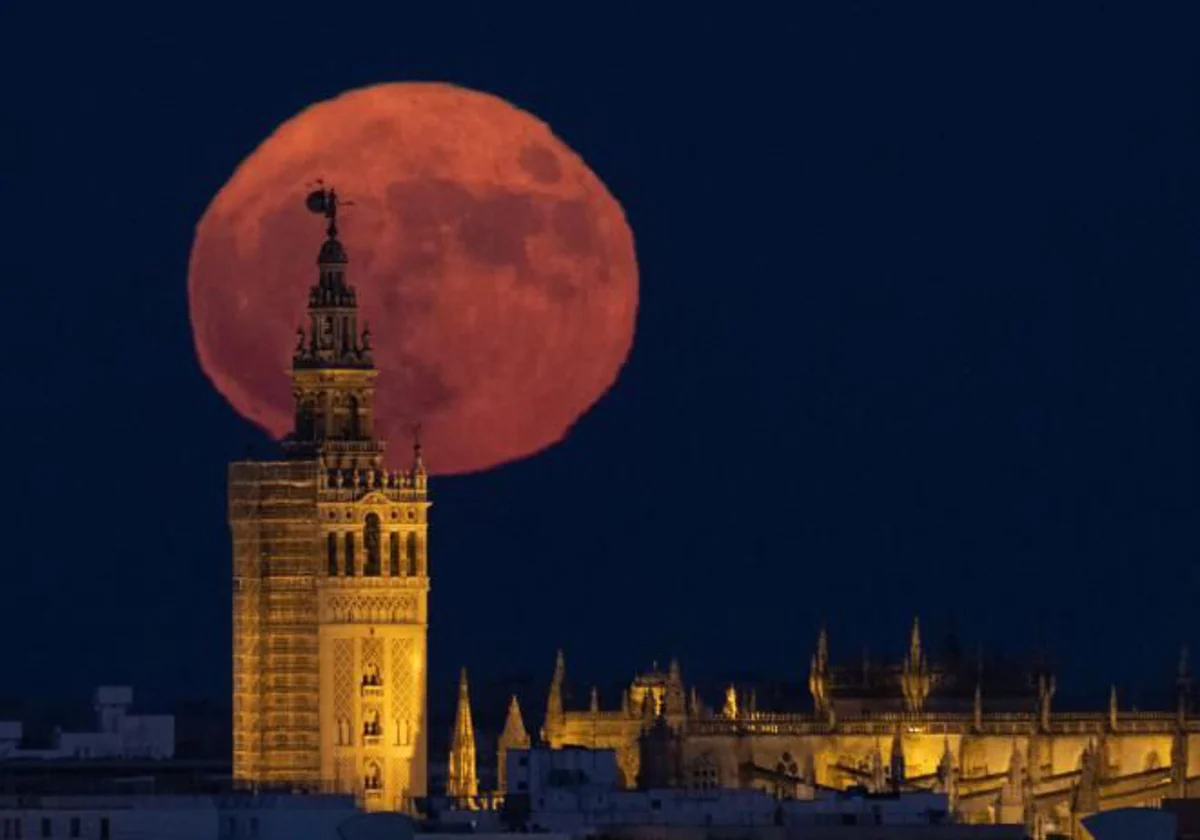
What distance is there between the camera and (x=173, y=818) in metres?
160

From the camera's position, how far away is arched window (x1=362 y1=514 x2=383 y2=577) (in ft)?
625

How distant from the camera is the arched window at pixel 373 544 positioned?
→ 191 m

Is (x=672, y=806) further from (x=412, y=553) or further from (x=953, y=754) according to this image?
(x=953, y=754)

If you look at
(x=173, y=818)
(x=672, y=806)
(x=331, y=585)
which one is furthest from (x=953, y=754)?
(x=173, y=818)

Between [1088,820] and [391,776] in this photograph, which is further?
[391,776]

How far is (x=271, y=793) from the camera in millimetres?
172250

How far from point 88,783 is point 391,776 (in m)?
14.6

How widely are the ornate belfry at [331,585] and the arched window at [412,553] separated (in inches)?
1.0

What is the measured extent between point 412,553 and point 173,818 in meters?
31.9

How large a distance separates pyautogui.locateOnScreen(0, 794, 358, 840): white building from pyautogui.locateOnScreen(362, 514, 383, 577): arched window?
25782 mm

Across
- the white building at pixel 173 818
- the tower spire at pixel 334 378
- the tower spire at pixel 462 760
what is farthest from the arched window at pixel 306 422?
the white building at pixel 173 818

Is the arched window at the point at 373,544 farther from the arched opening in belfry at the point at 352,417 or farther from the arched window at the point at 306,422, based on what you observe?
the arched window at the point at 306,422

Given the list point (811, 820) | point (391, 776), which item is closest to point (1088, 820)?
point (811, 820)

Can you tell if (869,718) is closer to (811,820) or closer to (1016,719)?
(1016,719)
